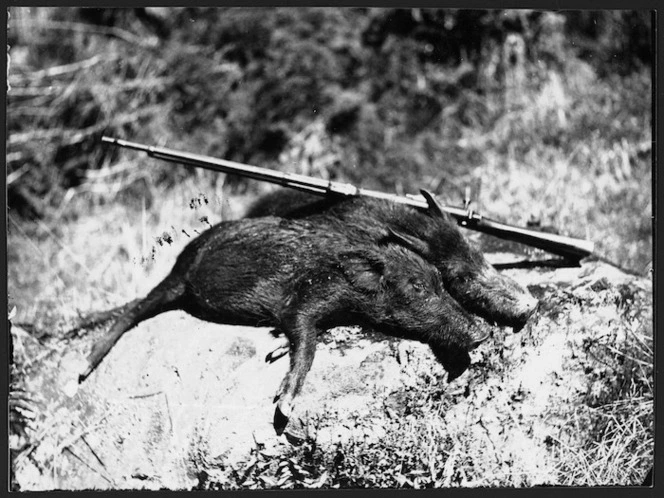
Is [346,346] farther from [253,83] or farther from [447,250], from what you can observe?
[253,83]

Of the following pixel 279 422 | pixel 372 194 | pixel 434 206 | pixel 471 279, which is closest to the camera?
pixel 279 422

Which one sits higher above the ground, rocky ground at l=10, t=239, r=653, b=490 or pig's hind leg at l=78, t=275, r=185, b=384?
pig's hind leg at l=78, t=275, r=185, b=384

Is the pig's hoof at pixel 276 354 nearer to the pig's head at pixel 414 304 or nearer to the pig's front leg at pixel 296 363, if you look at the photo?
the pig's front leg at pixel 296 363

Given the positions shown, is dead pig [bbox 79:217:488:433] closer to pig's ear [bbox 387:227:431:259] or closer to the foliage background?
pig's ear [bbox 387:227:431:259]

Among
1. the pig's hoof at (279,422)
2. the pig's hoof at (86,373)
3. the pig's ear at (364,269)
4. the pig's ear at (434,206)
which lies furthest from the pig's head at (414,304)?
the pig's hoof at (86,373)

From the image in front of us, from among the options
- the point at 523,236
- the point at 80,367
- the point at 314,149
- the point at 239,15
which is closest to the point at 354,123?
the point at 314,149

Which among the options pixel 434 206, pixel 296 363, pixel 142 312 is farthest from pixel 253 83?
pixel 296 363

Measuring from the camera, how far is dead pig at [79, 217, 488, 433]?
4.31 meters

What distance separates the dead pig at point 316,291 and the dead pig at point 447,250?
69 millimetres

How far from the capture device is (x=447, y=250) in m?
4.47

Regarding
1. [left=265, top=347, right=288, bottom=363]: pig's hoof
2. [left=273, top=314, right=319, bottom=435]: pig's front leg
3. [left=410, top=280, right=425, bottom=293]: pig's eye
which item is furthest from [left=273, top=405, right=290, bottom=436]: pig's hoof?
[left=410, top=280, right=425, bottom=293]: pig's eye

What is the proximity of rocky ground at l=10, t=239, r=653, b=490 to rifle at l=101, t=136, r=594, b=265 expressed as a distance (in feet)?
0.71

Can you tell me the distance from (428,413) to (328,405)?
1.72ft

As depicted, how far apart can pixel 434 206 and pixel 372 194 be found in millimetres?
479
